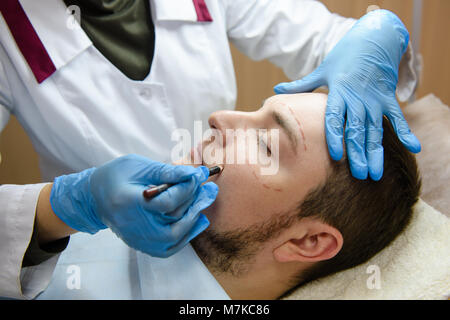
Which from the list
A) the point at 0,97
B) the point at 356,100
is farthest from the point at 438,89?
the point at 0,97

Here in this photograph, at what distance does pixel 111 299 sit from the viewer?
1.00 metres

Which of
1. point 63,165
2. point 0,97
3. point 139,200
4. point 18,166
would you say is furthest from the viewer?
point 18,166

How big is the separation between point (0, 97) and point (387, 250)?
4.08 ft

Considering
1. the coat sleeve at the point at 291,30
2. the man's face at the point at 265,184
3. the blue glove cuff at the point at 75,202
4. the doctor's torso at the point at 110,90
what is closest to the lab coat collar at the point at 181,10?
the doctor's torso at the point at 110,90

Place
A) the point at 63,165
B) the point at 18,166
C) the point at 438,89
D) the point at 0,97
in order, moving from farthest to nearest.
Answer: the point at 438,89 < the point at 18,166 < the point at 63,165 < the point at 0,97

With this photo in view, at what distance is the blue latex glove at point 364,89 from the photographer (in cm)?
95

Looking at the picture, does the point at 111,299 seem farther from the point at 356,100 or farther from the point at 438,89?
the point at 438,89

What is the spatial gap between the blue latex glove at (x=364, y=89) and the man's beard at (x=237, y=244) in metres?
0.24

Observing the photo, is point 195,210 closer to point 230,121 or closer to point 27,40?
point 230,121

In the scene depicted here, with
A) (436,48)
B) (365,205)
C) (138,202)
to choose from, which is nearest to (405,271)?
(365,205)

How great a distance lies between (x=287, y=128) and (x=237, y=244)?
339 mm

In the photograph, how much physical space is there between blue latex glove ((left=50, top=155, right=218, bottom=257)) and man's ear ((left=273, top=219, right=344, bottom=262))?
0.24 metres

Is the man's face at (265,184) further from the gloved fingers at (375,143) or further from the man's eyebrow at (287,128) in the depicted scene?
the gloved fingers at (375,143)

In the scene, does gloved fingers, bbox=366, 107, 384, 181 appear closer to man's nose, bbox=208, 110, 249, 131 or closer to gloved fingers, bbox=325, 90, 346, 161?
gloved fingers, bbox=325, 90, 346, 161
